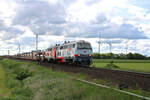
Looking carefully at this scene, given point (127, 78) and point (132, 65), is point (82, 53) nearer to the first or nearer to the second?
point (127, 78)

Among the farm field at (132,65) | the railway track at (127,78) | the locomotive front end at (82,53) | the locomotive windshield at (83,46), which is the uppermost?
the locomotive windshield at (83,46)

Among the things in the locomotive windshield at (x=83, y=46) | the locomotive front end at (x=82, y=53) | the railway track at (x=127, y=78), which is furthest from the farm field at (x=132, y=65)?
the railway track at (x=127, y=78)

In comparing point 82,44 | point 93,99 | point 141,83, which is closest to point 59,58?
point 82,44

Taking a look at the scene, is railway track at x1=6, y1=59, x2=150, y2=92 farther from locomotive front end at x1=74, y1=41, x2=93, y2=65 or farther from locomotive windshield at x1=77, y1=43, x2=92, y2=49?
locomotive windshield at x1=77, y1=43, x2=92, y2=49

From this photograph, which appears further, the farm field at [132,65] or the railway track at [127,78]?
the farm field at [132,65]

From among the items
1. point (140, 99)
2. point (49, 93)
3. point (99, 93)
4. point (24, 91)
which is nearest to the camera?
point (140, 99)

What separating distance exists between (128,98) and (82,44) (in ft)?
70.2

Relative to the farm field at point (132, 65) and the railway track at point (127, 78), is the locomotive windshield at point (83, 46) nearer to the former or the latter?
the farm field at point (132, 65)

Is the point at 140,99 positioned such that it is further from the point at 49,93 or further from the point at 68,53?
the point at 68,53

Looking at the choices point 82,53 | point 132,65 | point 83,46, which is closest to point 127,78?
point 82,53

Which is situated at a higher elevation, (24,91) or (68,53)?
(68,53)

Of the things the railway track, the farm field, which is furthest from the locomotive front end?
the railway track

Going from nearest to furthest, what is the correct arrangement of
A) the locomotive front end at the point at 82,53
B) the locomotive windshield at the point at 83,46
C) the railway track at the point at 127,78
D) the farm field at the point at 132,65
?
the railway track at the point at 127,78
the locomotive front end at the point at 82,53
the locomotive windshield at the point at 83,46
the farm field at the point at 132,65

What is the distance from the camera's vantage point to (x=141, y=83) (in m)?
13.8
